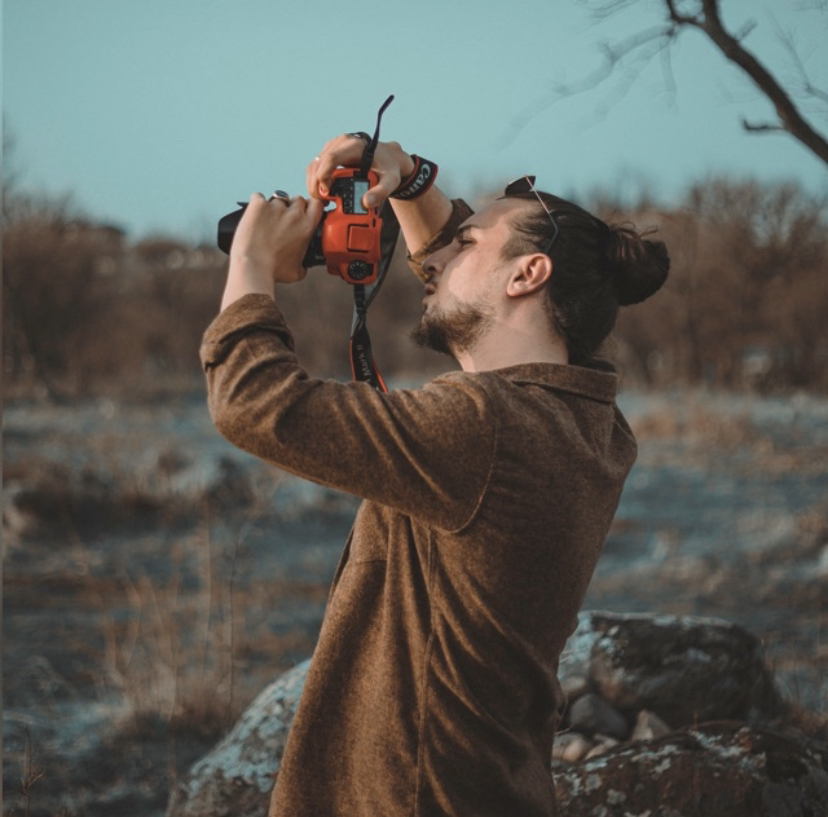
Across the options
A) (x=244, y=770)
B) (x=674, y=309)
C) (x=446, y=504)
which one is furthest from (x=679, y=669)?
(x=674, y=309)

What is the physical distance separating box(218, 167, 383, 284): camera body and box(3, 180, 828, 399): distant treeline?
11012mm

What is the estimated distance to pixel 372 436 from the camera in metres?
1.32

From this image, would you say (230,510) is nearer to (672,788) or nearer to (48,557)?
(48,557)

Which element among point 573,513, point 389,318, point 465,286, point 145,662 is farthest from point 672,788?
point 389,318

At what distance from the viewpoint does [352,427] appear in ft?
4.33

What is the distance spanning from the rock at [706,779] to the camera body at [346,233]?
139 cm

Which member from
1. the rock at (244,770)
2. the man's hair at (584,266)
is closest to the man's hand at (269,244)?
the man's hair at (584,266)

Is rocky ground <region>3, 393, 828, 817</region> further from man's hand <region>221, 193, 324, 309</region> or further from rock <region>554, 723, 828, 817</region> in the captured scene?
man's hand <region>221, 193, 324, 309</region>

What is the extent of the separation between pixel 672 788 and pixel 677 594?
366 cm

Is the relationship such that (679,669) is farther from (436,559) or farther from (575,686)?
(436,559)

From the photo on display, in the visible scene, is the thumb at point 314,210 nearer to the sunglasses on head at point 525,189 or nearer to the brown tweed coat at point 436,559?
the brown tweed coat at point 436,559

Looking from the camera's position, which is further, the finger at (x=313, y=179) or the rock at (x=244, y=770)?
the rock at (x=244, y=770)

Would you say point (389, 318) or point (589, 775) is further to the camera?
point (389, 318)

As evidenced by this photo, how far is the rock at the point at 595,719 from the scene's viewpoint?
305 cm
